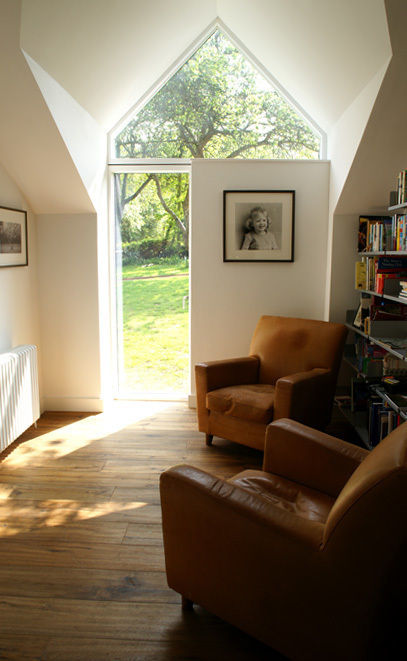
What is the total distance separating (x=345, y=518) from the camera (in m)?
1.50

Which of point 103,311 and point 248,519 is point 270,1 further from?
point 248,519

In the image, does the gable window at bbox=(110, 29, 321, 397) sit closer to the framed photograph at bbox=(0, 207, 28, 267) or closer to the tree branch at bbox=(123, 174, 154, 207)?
the tree branch at bbox=(123, 174, 154, 207)

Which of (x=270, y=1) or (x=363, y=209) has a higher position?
(x=270, y=1)

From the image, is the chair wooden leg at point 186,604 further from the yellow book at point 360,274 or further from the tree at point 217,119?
the tree at point 217,119

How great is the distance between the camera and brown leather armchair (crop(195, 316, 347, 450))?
3.46 metres

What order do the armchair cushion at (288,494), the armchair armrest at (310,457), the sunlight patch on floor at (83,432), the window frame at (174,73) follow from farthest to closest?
the window frame at (174,73) → the sunlight patch on floor at (83,432) → the armchair armrest at (310,457) → the armchair cushion at (288,494)

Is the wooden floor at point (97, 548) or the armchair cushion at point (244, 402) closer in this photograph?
the wooden floor at point (97, 548)

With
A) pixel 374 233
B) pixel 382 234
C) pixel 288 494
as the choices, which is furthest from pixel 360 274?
pixel 288 494

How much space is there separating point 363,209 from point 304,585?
3290 millimetres

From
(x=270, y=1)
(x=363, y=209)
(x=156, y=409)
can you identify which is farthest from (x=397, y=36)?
(x=156, y=409)

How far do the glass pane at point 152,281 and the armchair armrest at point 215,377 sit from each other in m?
1.05

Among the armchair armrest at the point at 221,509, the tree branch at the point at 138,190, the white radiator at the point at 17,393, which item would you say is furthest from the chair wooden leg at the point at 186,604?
the tree branch at the point at 138,190

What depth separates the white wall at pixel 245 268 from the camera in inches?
174

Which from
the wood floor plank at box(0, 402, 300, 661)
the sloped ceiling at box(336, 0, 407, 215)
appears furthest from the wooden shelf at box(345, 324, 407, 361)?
the wood floor plank at box(0, 402, 300, 661)
